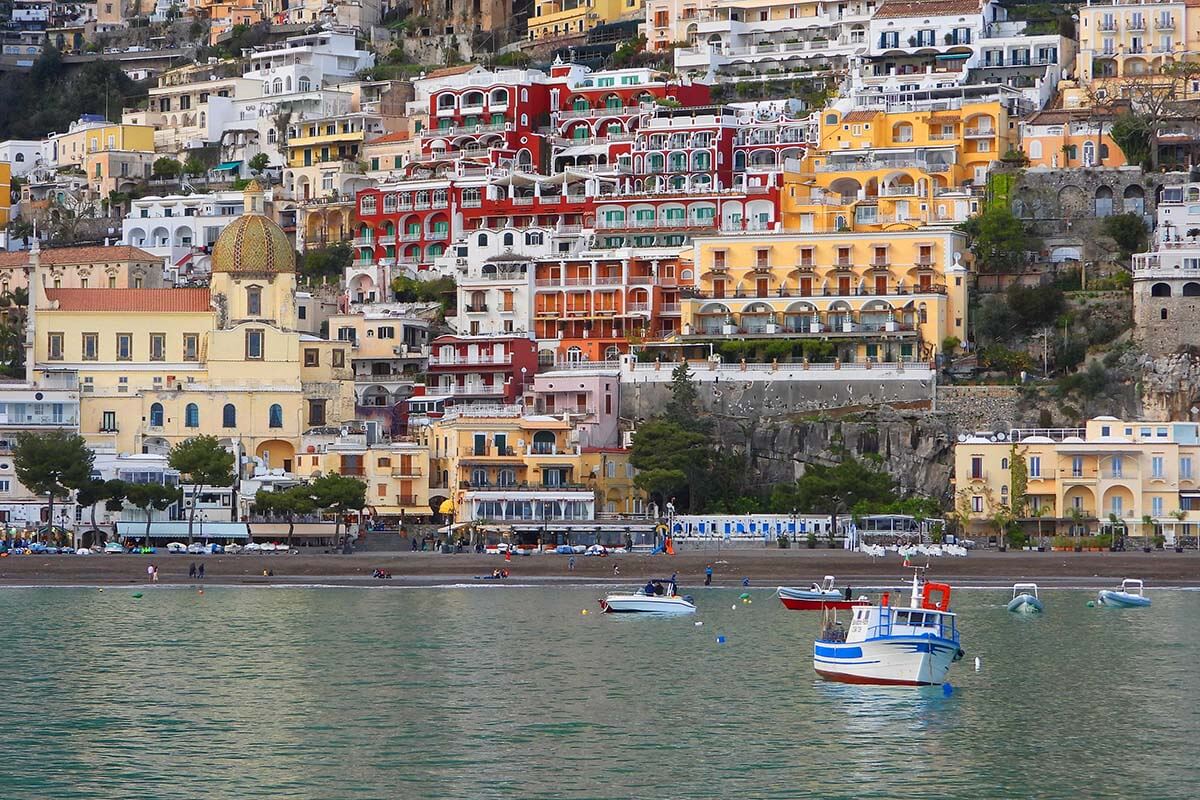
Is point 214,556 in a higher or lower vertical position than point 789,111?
lower

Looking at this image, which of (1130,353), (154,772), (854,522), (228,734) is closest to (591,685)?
(228,734)

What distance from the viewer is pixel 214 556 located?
3701 inches

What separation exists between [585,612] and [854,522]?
17.1 m

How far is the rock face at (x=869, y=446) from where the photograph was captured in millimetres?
95688

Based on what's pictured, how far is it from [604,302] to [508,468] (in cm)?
1251

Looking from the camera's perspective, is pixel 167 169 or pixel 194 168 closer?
pixel 167 169

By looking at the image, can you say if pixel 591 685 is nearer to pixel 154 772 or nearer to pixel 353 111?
pixel 154 772

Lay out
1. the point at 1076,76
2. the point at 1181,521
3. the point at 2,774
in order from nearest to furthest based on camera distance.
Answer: the point at 2,774 < the point at 1181,521 < the point at 1076,76

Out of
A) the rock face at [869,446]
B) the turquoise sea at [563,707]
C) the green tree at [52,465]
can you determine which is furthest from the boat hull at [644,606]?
the green tree at [52,465]

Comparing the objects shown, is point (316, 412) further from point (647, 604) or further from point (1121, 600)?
point (1121, 600)

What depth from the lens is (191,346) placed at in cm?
10781

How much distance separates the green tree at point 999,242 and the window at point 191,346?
3220cm

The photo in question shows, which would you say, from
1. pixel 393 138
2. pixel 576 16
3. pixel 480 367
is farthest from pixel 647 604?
pixel 576 16

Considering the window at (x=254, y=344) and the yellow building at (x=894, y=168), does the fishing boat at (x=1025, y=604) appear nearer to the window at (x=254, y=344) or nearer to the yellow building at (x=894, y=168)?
the yellow building at (x=894, y=168)
